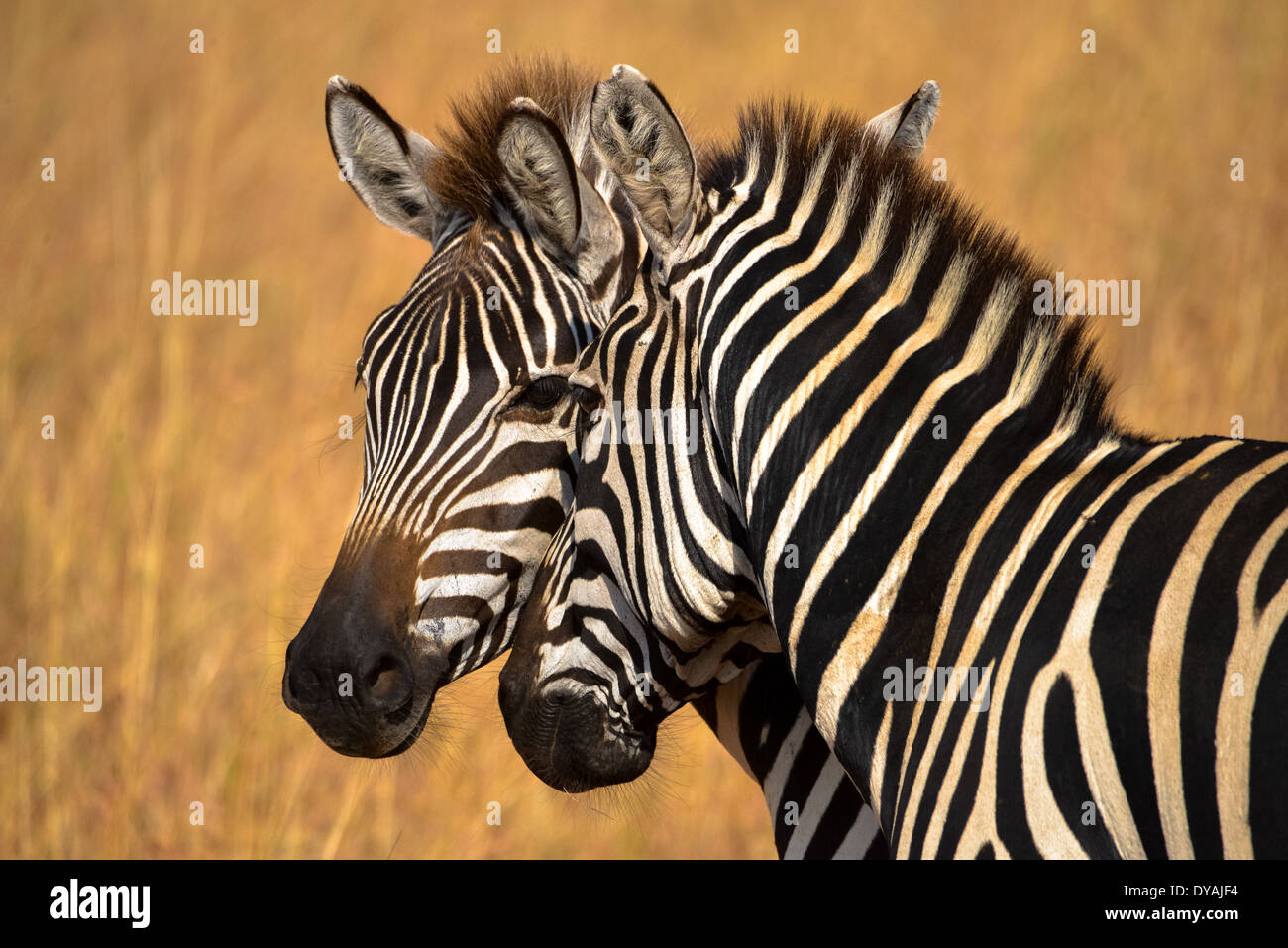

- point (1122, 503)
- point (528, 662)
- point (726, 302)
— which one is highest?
point (726, 302)

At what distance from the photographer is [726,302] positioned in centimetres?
268

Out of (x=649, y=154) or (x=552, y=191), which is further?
(x=552, y=191)

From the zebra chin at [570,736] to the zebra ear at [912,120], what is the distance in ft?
6.44

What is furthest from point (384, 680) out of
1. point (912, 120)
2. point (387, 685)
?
point (912, 120)

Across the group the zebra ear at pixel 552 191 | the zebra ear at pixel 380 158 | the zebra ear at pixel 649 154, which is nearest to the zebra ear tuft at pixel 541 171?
the zebra ear at pixel 552 191

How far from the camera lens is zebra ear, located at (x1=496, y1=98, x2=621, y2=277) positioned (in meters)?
3.01

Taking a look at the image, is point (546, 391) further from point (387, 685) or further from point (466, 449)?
point (387, 685)

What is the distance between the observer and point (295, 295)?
28.9ft

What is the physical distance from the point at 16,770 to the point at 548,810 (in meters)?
2.91

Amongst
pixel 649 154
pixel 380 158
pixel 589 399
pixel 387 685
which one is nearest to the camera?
pixel 649 154

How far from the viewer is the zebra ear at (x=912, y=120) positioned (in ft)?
11.7

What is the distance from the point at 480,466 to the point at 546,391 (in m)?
0.28
